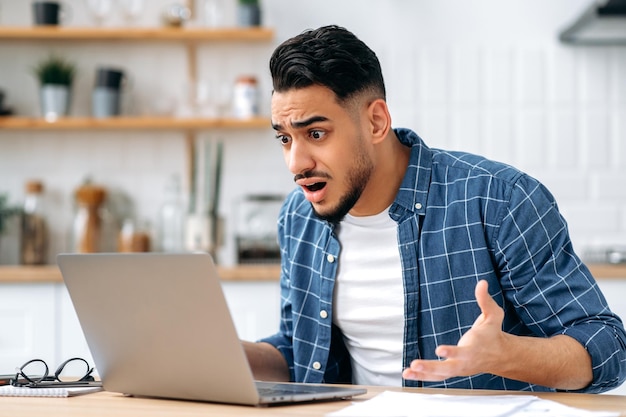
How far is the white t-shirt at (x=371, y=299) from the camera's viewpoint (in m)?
1.76

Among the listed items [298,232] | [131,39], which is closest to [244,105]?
[131,39]

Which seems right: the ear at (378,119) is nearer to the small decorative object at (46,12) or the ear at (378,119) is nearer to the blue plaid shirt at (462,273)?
the blue plaid shirt at (462,273)

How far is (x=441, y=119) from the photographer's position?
12.1 ft

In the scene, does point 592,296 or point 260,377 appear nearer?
point 592,296

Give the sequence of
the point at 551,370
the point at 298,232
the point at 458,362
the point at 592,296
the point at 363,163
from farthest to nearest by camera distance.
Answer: the point at 298,232 < the point at 363,163 < the point at 592,296 < the point at 551,370 < the point at 458,362

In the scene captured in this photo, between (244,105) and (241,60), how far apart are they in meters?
0.26

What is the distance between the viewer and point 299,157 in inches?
63.6

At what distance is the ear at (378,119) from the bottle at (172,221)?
6.23 feet

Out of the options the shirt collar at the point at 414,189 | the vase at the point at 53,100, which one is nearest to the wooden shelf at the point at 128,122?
the vase at the point at 53,100

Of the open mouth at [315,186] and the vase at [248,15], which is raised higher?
the vase at [248,15]

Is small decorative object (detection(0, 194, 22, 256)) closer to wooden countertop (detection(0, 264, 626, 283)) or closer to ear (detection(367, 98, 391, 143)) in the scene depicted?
wooden countertop (detection(0, 264, 626, 283))

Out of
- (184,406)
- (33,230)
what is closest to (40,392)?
(184,406)

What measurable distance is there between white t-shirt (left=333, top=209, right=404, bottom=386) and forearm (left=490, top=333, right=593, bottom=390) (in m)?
0.38

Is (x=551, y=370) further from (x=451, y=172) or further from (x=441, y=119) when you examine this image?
(x=441, y=119)
